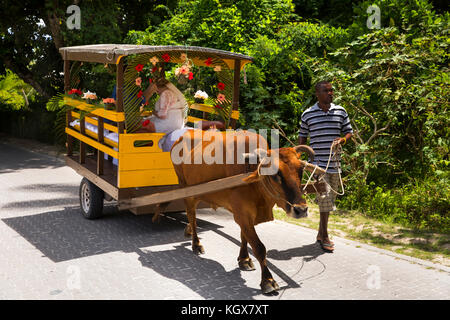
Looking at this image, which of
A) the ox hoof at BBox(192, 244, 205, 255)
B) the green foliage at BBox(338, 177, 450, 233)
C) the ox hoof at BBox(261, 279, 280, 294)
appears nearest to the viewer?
the ox hoof at BBox(261, 279, 280, 294)

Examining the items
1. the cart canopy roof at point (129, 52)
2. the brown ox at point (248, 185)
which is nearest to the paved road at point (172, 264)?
the brown ox at point (248, 185)

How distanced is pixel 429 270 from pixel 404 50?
14.4ft

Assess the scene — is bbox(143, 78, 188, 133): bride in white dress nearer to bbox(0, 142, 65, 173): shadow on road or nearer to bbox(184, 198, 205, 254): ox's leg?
bbox(184, 198, 205, 254): ox's leg

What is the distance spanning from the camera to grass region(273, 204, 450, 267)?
6.55 m

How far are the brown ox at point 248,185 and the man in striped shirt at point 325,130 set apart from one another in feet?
3.89

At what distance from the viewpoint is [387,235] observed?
733cm

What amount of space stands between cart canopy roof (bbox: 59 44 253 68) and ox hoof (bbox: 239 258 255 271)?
296 cm

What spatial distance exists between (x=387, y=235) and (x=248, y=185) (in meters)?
2.96

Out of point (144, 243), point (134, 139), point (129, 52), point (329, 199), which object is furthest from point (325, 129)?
point (144, 243)

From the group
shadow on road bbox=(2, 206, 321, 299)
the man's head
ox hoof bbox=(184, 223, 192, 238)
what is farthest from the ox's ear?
ox hoof bbox=(184, 223, 192, 238)

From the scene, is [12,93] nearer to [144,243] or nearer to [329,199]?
[144,243]

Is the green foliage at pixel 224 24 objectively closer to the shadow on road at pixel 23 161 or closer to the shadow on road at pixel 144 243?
the shadow on road at pixel 23 161

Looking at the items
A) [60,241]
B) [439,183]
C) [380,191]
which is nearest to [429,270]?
[439,183]

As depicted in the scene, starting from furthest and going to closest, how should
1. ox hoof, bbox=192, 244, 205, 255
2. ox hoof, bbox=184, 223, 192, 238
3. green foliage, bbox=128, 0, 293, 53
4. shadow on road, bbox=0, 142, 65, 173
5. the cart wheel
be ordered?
shadow on road, bbox=0, 142, 65, 173 → green foliage, bbox=128, 0, 293, 53 → the cart wheel → ox hoof, bbox=184, 223, 192, 238 → ox hoof, bbox=192, 244, 205, 255
